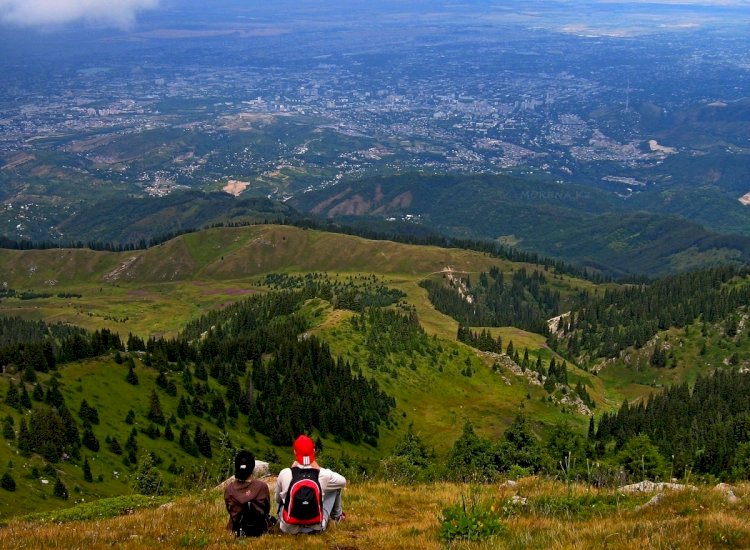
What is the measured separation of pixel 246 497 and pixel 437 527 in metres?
6.01

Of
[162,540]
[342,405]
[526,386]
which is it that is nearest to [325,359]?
[342,405]

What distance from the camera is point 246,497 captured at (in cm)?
2056

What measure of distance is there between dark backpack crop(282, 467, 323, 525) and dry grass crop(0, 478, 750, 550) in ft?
1.86

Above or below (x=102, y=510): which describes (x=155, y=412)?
below

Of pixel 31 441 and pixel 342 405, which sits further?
pixel 342 405

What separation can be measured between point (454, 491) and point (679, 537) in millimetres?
14725

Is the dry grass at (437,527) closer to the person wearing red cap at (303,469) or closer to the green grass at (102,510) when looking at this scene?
the person wearing red cap at (303,469)

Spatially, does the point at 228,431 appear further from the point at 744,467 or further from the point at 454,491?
the point at 454,491

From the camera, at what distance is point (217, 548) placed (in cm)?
1872

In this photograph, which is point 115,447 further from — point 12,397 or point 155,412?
point 155,412

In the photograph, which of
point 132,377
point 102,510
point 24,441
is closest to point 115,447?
point 24,441

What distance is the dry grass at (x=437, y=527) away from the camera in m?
17.2

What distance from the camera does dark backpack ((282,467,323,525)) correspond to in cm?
2019

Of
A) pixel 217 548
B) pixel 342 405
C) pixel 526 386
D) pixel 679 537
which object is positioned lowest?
pixel 526 386
